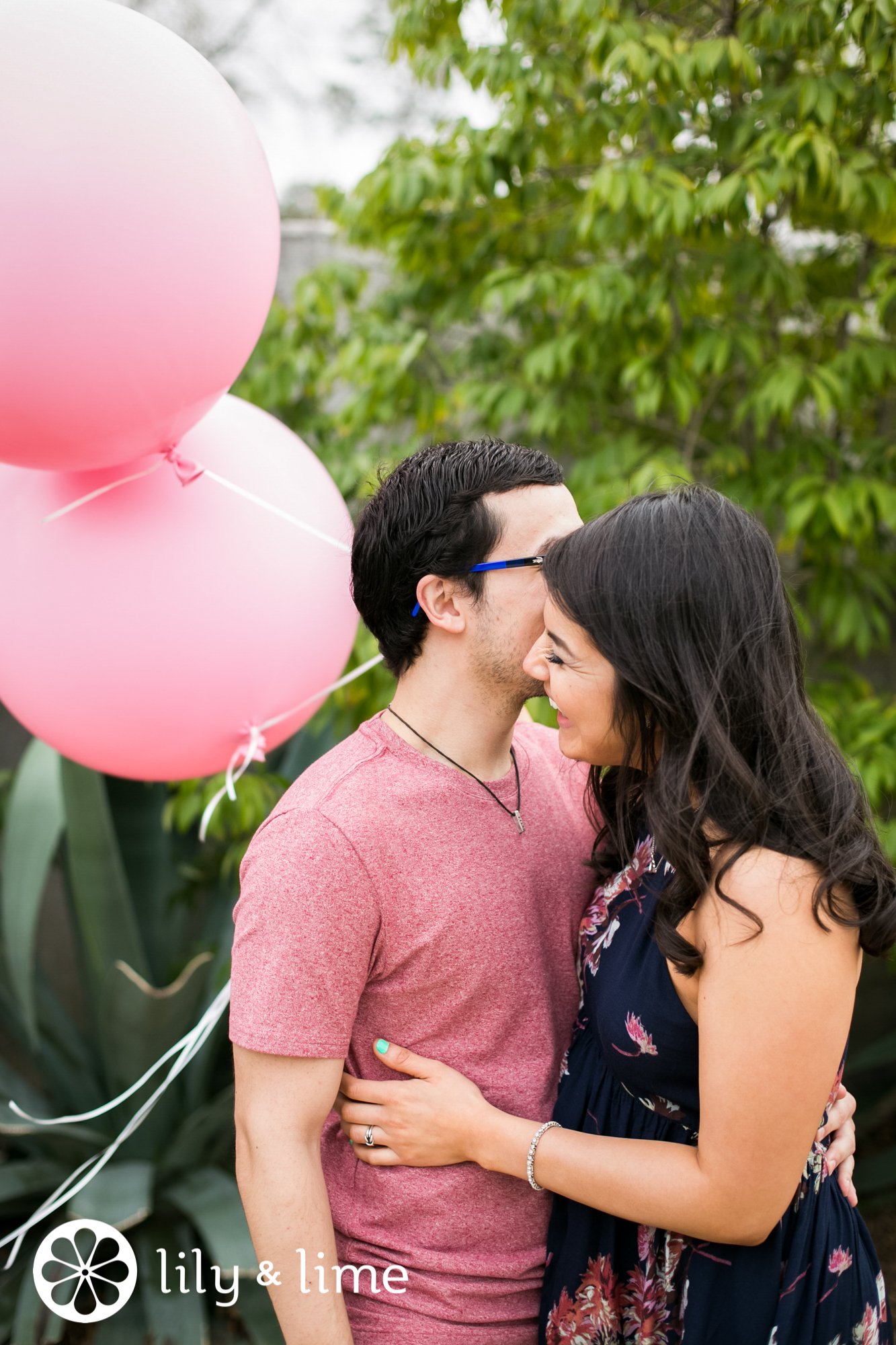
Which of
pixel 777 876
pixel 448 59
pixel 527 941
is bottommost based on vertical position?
pixel 527 941

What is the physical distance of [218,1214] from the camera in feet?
8.20

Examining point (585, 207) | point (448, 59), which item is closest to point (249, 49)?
point (448, 59)

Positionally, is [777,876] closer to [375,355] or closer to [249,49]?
[375,355]

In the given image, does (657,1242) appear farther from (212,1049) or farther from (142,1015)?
(212,1049)

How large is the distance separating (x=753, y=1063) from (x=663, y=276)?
2.01 metres

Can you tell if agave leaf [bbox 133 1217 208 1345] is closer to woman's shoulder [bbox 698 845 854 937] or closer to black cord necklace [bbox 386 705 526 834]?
black cord necklace [bbox 386 705 526 834]

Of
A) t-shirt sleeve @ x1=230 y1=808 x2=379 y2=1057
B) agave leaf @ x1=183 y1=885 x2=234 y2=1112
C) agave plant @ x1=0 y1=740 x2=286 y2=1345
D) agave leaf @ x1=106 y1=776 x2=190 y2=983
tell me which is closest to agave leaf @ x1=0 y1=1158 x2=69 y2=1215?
agave plant @ x1=0 y1=740 x2=286 y2=1345

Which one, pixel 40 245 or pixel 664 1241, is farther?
pixel 664 1241

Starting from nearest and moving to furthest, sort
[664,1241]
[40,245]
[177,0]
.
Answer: [40,245], [664,1241], [177,0]

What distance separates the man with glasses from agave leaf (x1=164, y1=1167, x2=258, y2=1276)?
3.16 feet

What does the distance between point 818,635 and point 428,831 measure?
2.20 metres

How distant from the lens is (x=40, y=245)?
114 centimetres

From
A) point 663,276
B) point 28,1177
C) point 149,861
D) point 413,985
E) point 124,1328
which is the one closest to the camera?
point 413,985

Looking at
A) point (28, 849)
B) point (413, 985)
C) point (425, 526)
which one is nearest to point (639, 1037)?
point (413, 985)
